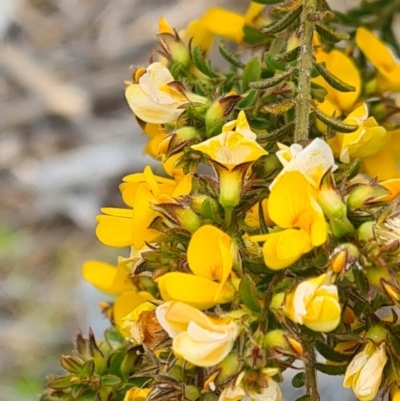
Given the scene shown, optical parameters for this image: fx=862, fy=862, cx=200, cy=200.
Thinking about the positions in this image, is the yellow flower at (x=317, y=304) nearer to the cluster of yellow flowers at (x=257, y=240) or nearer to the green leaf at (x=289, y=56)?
the cluster of yellow flowers at (x=257, y=240)

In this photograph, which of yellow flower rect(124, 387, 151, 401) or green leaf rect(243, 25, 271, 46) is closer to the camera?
yellow flower rect(124, 387, 151, 401)

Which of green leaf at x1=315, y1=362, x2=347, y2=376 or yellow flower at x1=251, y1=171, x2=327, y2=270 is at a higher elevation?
yellow flower at x1=251, y1=171, x2=327, y2=270

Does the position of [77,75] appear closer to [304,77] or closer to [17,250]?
[17,250]

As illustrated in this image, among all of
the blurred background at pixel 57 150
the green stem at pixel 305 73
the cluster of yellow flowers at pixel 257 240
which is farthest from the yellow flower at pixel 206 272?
the blurred background at pixel 57 150

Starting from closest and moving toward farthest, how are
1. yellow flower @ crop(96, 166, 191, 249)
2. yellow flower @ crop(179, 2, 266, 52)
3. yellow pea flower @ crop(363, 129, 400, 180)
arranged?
yellow flower @ crop(96, 166, 191, 249) < yellow pea flower @ crop(363, 129, 400, 180) < yellow flower @ crop(179, 2, 266, 52)

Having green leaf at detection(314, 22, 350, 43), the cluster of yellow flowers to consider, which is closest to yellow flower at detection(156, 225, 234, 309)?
the cluster of yellow flowers

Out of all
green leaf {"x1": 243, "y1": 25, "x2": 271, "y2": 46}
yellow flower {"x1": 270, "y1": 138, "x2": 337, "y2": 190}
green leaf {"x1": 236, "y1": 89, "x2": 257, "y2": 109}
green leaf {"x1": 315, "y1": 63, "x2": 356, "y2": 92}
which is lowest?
yellow flower {"x1": 270, "y1": 138, "x2": 337, "y2": 190}

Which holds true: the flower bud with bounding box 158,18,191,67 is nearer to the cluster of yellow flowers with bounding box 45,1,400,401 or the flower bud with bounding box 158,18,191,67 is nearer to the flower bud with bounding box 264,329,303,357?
the cluster of yellow flowers with bounding box 45,1,400,401
